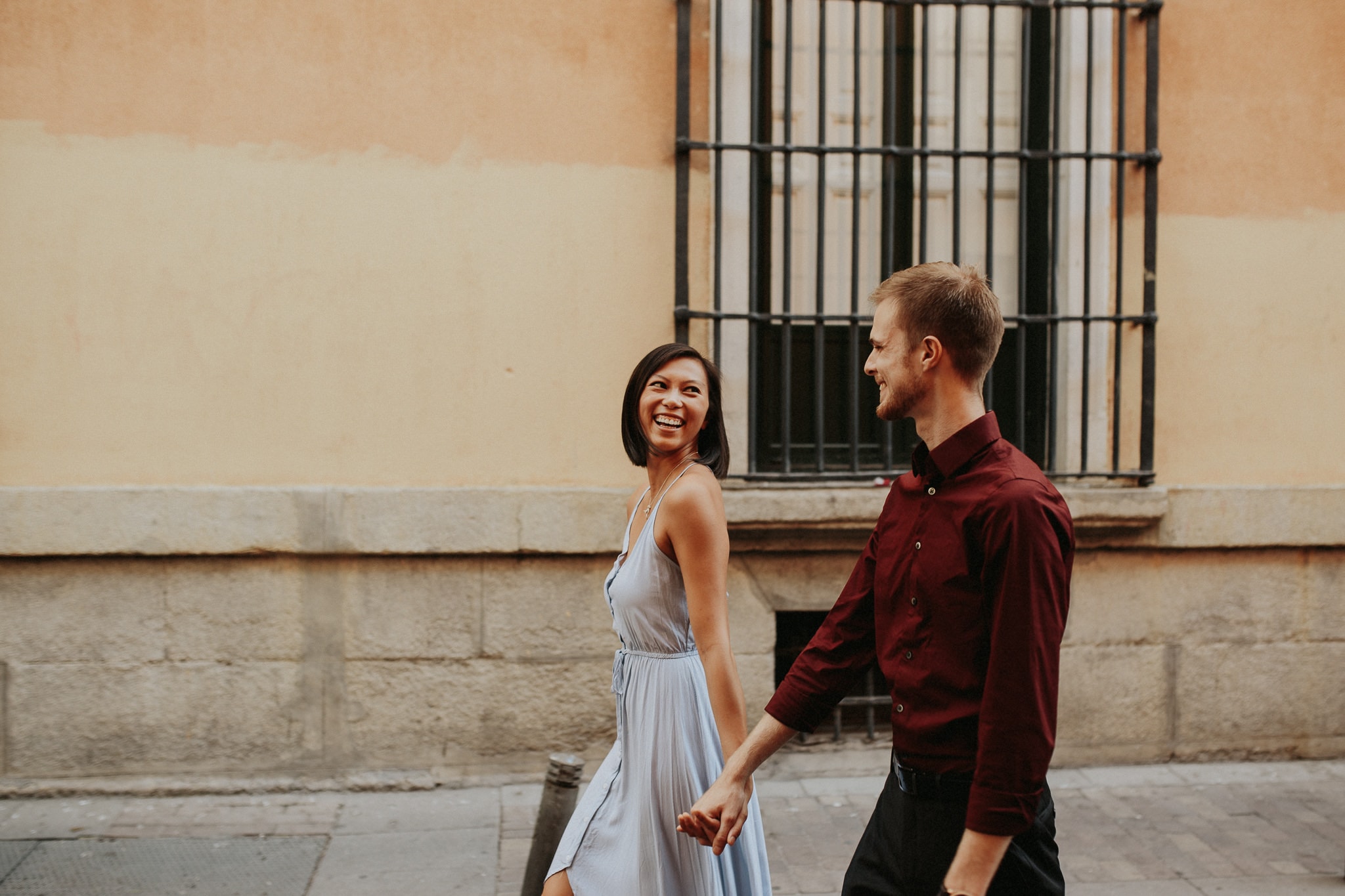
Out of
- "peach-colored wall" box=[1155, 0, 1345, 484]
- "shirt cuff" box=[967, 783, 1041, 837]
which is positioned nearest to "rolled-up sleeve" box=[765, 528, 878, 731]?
"shirt cuff" box=[967, 783, 1041, 837]

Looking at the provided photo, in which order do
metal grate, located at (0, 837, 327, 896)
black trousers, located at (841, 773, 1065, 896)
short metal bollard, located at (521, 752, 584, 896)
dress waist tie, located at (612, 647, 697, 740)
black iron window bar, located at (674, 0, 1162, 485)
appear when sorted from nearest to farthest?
1. black trousers, located at (841, 773, 1065, 896)
2. dress waist tie, located at (612, 647, 697, 740)
3. short metal bollard, located at (521, 752, 584, 896)
4. metal grate, located at (0, 837, 327, 896)
5. black iron window bar, located at (674, 0, 1162, 485)

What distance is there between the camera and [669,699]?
271 centimetres

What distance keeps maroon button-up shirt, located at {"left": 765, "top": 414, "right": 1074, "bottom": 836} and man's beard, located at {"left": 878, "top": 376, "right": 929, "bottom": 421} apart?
9 centimetres

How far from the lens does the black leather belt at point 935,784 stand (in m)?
1.96

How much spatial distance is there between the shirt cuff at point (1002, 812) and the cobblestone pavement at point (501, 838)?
2319 millimetres

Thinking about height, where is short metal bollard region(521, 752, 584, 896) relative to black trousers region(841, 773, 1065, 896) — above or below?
below

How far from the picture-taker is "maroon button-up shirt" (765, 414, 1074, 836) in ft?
5.83

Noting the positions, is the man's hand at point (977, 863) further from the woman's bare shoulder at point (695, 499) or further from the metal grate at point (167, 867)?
the metal grate at point (167, 867)

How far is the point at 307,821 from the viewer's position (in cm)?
451

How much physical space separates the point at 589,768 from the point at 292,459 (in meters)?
1.92

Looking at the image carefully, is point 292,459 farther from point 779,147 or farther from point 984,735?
point 984,735

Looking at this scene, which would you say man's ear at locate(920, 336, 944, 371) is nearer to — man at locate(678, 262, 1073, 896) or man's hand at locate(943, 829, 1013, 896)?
man at locate(678, 262, 1073, 896)

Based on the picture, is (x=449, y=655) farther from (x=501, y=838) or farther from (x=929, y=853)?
(x=929, y=853)

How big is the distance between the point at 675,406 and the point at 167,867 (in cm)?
275
